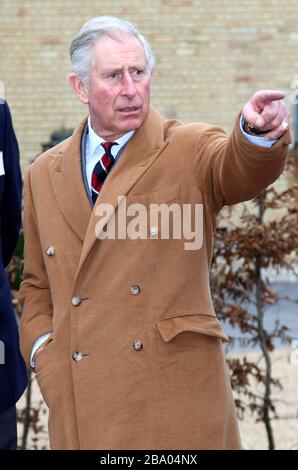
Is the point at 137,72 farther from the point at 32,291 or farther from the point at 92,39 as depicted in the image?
the point at 32,291

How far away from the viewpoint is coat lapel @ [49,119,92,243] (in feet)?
11.6

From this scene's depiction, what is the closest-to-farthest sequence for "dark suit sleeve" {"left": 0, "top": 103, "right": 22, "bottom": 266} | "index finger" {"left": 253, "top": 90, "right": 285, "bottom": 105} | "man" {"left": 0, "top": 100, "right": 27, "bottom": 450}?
"index finger" {"left": 253, "top": 90, "right": 285, "bottom": 105} < "man" {"left": 0, "top": 100, "right": 27, "bottom": 450} < "dark suit sleeve" {"left": 0, "top": 103, "right": 22, "bottom": 266}

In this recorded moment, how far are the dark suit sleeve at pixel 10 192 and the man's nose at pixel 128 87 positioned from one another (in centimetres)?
87

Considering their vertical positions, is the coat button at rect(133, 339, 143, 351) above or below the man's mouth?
below

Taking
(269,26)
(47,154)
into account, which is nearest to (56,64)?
(269,26)

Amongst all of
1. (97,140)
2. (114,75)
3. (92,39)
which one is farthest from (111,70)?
(97,140)

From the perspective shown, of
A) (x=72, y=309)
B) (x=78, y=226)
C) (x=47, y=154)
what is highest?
(x=47, y=154)

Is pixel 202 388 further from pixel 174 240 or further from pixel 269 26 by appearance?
pixel 269 26

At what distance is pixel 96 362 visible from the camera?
345 cm

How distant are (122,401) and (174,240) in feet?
1.68

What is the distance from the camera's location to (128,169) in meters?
3.49

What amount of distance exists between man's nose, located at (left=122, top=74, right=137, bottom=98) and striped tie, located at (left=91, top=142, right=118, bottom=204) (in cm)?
21

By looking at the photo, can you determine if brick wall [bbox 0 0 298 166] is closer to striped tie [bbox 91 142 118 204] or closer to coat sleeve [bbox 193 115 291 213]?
striped tie [bbox 91 142 118 204]

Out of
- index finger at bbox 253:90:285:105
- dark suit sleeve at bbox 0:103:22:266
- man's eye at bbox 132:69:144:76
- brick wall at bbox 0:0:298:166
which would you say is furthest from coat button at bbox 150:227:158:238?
brick wall at bbox 0:0:298:166
